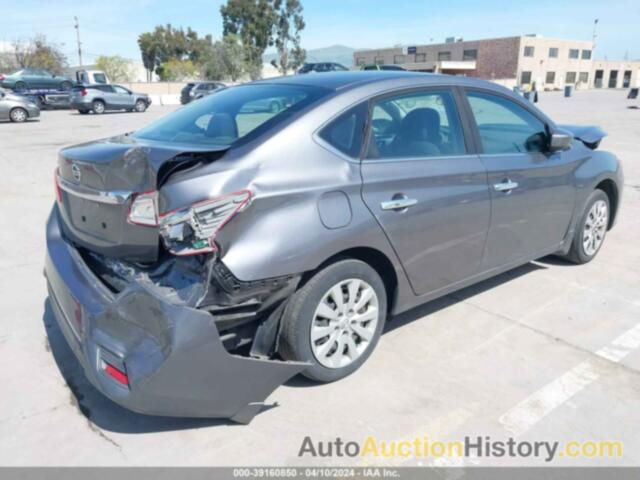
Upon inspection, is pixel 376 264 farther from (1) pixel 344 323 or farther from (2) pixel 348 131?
(2) pixel 348 131

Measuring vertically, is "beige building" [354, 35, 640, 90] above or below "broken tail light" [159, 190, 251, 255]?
above

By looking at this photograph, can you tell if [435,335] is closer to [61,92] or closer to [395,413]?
[395,413]

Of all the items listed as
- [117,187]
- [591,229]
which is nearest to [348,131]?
[117,187]

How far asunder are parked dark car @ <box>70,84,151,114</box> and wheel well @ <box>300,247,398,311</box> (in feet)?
88.3

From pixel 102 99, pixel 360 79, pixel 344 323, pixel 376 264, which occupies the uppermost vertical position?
pixel 360 79

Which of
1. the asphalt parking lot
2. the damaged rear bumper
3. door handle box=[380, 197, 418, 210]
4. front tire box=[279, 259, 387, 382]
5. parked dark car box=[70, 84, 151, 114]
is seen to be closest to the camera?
the damaged rear bumper

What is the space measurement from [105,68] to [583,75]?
2767 inches

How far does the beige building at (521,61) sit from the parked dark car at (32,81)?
48.6m

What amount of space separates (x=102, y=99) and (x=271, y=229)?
2755 cm

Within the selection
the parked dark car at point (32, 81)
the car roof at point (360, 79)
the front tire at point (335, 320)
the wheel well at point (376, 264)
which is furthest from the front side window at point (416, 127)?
the parked dark car at point (32, 81)

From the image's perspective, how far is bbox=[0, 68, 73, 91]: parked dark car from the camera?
2823cm

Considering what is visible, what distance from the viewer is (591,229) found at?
4.96 m

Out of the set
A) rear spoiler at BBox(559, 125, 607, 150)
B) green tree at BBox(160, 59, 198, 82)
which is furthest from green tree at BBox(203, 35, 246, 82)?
rear spoiler at BBox(559, 125, 607, 150)

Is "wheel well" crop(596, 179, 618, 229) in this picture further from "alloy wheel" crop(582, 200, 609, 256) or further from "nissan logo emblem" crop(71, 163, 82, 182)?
"nissan logo emblem" crop(71, 163, 82, 182)
